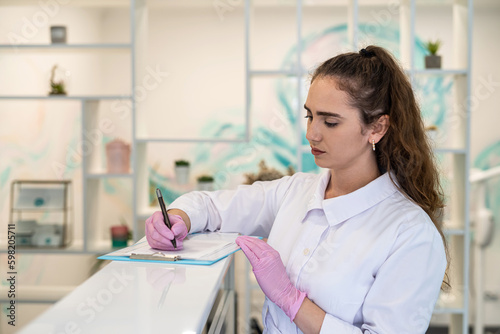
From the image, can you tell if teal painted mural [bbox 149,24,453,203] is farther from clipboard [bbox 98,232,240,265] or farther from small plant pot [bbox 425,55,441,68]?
clipboard [bbox 98,232,240,265]

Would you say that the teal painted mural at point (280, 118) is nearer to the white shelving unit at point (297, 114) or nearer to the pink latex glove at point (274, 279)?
the white shelving unit at point (297, 114)

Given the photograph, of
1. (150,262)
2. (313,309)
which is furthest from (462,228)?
(150,262)

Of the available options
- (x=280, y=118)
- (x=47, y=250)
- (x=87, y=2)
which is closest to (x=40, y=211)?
(x=47, y=250)

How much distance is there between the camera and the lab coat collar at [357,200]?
1.29 m

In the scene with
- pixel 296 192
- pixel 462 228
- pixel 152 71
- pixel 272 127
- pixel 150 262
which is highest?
pixel 152 71

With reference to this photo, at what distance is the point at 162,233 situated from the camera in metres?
1.19

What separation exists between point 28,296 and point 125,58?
5.59ft

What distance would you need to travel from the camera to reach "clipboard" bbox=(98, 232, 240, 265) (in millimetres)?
1125

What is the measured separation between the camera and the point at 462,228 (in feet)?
9.68

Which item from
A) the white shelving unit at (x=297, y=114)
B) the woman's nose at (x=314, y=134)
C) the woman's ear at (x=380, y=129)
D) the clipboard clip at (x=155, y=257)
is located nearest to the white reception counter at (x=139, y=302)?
the clipboard clip at (x=155, y=257)

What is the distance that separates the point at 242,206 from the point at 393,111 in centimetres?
51

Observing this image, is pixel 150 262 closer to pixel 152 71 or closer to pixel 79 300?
pixel 79 300

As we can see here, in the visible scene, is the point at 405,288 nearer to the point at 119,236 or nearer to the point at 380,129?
the point at 380,129

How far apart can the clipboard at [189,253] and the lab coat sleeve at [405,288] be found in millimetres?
291
